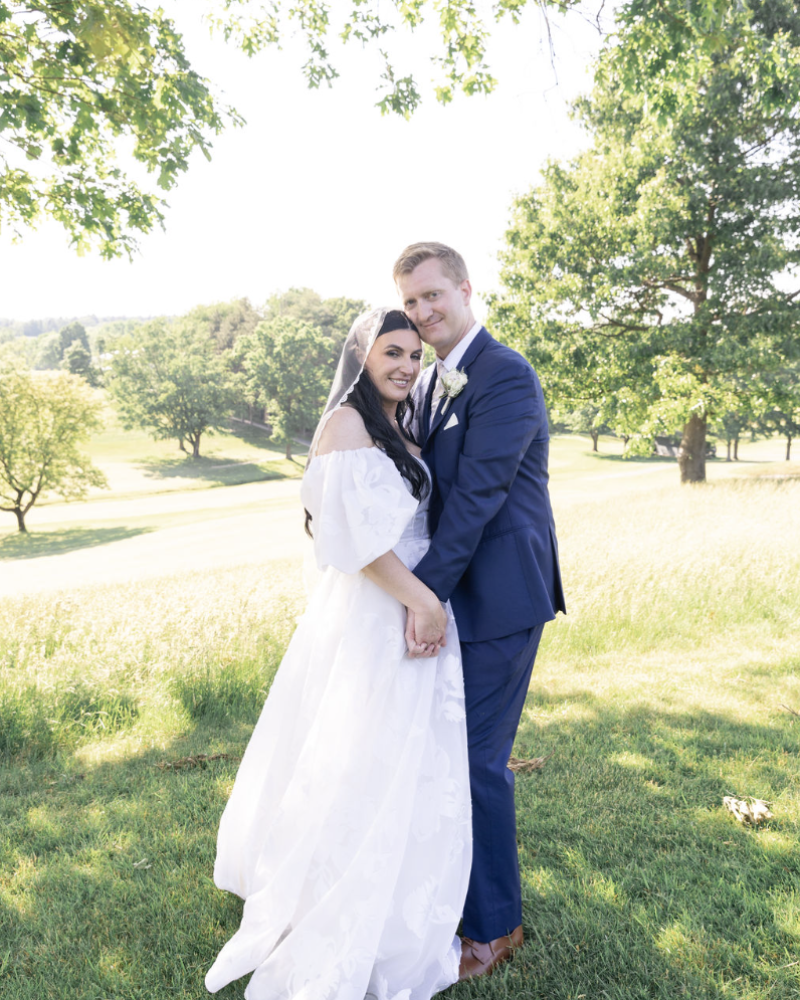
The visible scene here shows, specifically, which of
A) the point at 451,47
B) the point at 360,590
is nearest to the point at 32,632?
the point at 360,590

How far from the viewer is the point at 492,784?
276 cm

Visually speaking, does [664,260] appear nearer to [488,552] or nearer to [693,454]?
[693,454]

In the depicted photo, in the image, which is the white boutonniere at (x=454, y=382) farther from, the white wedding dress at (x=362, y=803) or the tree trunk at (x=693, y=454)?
the tree trunk at (x=693, y=454)

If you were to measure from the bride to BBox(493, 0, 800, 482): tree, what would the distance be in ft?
52.9

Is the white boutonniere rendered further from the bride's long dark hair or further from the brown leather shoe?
the brown leather shoe

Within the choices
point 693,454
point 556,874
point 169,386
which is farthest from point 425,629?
point 169,386

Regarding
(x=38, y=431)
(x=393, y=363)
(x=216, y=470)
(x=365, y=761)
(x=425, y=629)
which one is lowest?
(x=216, y=470)

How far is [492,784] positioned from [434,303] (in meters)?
2.05

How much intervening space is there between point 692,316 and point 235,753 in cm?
1915

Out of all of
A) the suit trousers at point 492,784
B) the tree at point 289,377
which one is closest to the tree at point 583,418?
the suit trousers at point 492,784

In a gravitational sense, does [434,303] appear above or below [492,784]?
above

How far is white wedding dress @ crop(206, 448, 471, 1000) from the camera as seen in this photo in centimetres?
249

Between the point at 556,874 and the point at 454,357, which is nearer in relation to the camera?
A: the point at 454,357

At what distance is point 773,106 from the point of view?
6645 millimetres
